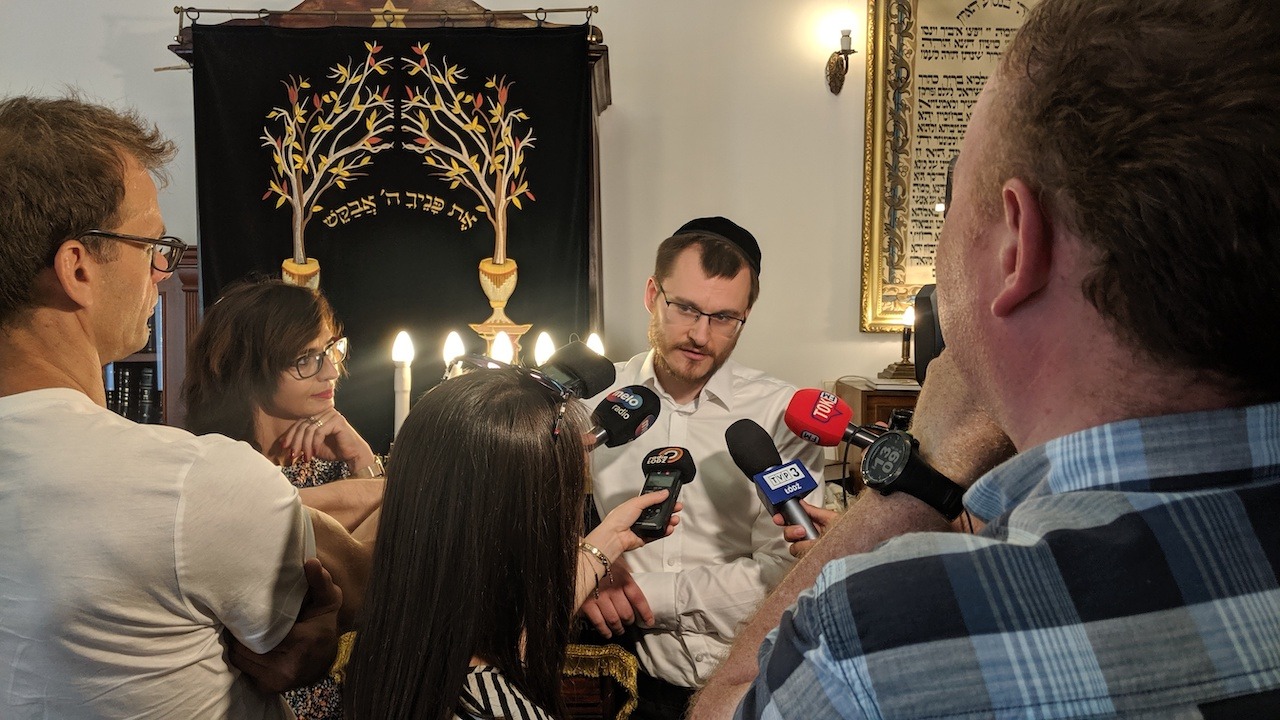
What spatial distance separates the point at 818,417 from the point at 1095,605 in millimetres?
1138

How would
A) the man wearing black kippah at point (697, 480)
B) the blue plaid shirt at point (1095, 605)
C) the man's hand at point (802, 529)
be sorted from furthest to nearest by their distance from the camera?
the man wearing black kippah at point (697, 480) < the man's hand at point (802, 529) < the blue plaid shirt at point (1095, 605)

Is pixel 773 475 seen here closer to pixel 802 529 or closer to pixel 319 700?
pixel 802 529

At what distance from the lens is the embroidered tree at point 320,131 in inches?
134

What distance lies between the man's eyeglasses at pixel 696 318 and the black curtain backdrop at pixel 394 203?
4.79ft

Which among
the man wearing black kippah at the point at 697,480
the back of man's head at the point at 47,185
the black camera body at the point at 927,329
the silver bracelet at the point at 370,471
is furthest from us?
the silver bracelet at the point at 370,471

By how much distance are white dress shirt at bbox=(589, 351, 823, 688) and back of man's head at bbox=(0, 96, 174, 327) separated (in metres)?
1.14

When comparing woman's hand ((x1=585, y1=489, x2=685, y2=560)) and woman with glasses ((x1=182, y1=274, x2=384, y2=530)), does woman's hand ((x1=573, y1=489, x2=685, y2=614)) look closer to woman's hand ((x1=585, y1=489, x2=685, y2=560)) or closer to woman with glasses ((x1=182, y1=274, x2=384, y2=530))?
woman's hand ((x1=585, y1=489, x2=685, y2=560))

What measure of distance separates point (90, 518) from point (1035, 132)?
3.18ft

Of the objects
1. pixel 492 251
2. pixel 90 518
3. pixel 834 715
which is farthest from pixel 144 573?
Result: pixel 492 251

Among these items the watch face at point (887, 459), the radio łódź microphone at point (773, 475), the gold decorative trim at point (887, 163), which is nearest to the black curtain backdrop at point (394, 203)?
the gold decorative trim at point (887, 163)

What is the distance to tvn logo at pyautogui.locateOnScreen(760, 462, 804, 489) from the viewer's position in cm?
142

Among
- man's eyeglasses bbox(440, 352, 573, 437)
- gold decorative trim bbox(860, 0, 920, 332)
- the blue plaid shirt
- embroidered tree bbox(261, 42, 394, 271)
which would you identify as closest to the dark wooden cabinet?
embroidered tree bbox(261, 42, 394, 271)

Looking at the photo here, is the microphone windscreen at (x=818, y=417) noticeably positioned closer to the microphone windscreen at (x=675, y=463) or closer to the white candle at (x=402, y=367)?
the microphone windscreen at (x=675, y=463)

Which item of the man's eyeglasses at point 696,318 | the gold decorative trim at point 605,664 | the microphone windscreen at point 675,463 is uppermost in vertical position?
the man's eyeglasses at point 696,318
